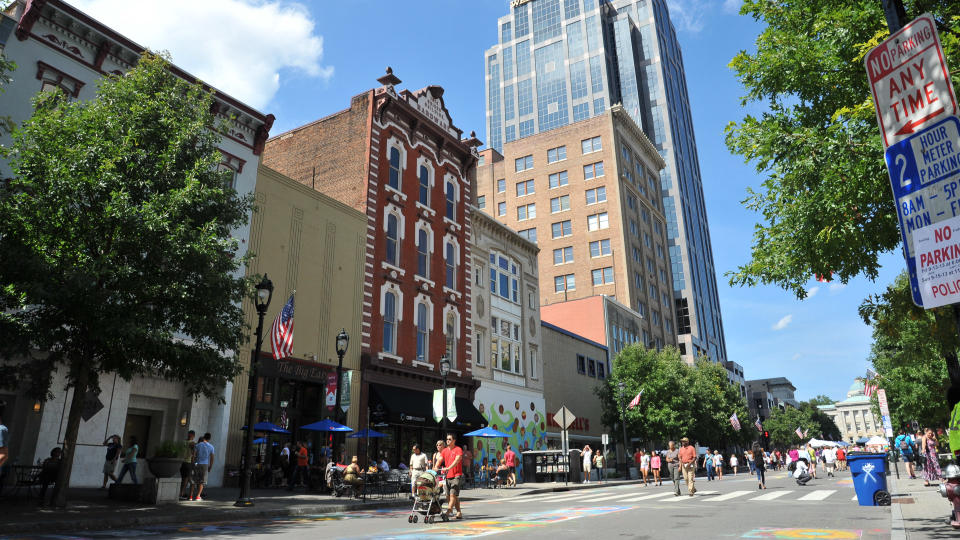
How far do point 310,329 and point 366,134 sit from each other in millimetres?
10481

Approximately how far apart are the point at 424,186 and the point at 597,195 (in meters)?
41.3

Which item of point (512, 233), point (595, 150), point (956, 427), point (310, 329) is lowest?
point (956, 427)

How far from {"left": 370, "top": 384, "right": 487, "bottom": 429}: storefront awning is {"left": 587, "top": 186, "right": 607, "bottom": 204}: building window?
43.7 m

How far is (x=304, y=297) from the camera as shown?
2631cm

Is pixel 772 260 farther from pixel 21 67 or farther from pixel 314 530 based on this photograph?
pixel 21 67

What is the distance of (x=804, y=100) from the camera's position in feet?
38.8

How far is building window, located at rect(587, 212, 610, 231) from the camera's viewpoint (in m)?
70.7

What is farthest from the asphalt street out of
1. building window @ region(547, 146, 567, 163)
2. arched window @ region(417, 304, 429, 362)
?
building window @ region(547, 146, 567, 163)

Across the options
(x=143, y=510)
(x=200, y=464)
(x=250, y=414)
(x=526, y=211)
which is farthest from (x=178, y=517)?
(x=526, y=211)

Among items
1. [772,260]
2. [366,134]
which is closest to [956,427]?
[772,260]

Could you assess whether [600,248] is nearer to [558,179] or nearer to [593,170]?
[593,170]

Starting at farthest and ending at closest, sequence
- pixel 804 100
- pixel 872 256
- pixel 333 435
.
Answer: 1. pixel 333 435
2. pixel 804 100
3. pixel 872 256

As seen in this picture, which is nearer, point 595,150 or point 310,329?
point 310,329

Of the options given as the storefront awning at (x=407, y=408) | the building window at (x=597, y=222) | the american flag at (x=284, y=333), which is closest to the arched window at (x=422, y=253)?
the storefront awning at (x=407, y=408)
